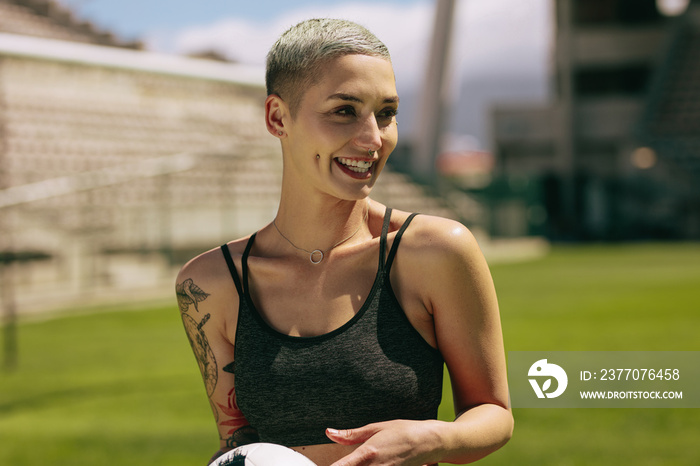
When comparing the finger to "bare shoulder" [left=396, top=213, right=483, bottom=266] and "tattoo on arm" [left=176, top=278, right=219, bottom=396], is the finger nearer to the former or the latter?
"bare shoulder" [left=396, top=213, right=483, bottom=266]

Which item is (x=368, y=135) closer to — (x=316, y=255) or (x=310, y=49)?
(x=310, y=49)

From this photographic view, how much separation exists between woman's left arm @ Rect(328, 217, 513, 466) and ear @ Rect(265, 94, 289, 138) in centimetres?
34

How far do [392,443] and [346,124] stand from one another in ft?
2.00

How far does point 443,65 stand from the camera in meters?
21.3

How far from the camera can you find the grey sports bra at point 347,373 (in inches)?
65.3

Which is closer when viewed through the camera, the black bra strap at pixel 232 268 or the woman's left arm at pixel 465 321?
the woman's left arm at pixel 465 321

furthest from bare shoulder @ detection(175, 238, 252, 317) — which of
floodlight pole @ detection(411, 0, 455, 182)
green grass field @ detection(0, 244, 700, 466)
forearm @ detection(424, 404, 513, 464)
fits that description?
floodlight pole @ detection(411, 0, 455, 182)

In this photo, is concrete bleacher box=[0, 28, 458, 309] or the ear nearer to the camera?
the ear

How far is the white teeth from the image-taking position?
1.67 m

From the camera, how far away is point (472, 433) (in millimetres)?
1613

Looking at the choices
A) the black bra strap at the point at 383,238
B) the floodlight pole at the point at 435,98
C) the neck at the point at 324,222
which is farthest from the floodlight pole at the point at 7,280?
the floodlight pole at the point at 435,98

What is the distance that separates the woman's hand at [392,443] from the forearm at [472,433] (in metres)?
0.02

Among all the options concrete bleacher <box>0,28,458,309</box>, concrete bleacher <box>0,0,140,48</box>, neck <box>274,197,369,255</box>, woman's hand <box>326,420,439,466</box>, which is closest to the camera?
woman's hand <box>326,420,439,466</box>

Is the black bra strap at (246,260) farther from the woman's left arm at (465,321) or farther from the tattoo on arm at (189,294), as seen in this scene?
the woman's left arm at (465,321)
